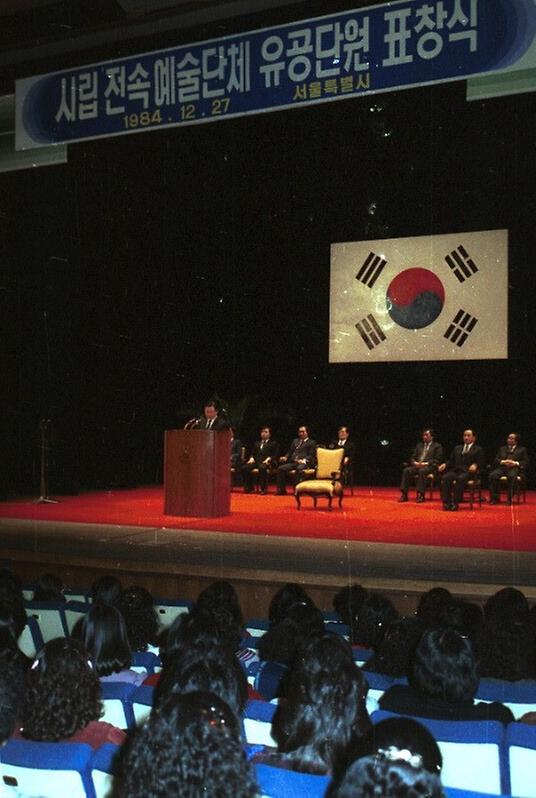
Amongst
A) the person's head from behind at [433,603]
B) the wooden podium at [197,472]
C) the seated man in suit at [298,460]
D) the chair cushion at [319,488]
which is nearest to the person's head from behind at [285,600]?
the person's head from behind at [433,603]

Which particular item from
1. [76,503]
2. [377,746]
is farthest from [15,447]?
[377,746]

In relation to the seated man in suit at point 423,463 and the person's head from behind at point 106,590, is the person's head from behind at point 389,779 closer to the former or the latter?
the person's head from behind at point 106,590

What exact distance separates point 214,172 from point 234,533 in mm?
5124

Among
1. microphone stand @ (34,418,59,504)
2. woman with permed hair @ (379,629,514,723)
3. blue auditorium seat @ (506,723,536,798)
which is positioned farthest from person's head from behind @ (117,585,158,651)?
microphone stand @ (34,418,59,504)

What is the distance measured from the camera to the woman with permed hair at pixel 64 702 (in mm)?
1976

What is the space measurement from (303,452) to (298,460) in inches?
5.0

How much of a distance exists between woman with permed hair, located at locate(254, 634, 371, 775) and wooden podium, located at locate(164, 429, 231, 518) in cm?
624

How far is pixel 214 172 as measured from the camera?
1065cm

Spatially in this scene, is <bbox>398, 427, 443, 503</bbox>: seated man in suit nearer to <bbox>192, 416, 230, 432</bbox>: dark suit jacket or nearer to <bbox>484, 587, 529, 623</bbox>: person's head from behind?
<bbox>192, 416, 230, 432</bbox>: dark suit jacket

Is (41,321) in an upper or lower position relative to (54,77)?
lower

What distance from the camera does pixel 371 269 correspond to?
1034cm

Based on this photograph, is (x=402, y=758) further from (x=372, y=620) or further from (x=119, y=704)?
(x=372, y=620)

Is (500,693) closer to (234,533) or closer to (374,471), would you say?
(234,533)

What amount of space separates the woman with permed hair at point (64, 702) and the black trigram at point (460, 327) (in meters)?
8.33
